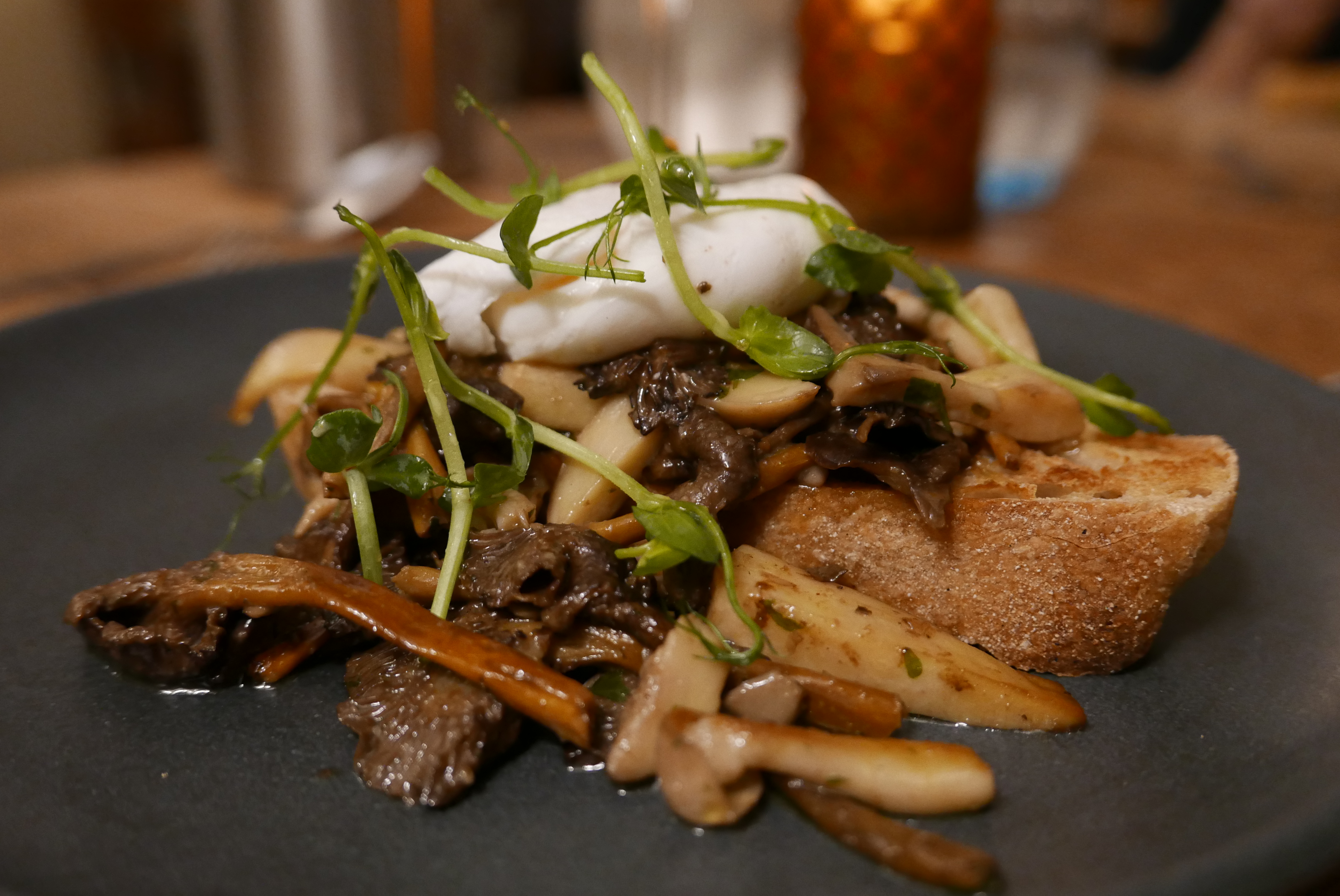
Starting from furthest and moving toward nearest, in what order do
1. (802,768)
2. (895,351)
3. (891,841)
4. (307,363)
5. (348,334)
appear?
(307,363)
(348,334)
(895,351)
(802,768)
(891,841)

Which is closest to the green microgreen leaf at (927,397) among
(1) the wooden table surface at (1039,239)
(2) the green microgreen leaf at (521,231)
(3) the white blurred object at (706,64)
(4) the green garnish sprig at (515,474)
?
(4) the green garnish sprig at (515,474)

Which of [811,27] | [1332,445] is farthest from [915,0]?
[1332,445]

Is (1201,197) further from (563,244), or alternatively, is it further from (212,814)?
(212,814)

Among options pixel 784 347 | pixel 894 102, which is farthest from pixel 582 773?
pixel 894 102

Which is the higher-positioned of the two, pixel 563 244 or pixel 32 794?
pixel 563 244

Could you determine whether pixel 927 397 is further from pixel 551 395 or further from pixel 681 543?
pixel 551 395

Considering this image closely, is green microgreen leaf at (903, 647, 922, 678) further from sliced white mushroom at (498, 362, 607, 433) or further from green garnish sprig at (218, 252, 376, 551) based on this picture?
green garnish sprig at (218, 252, 376, 551)

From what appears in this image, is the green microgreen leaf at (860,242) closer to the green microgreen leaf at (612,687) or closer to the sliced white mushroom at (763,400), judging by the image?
the sliced white mushroom at (763,400)
